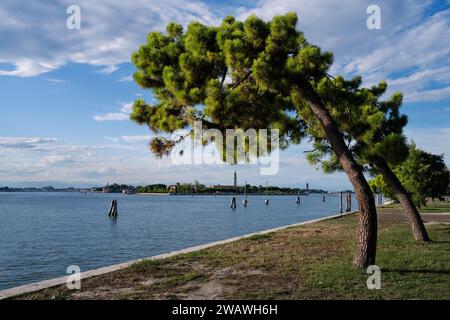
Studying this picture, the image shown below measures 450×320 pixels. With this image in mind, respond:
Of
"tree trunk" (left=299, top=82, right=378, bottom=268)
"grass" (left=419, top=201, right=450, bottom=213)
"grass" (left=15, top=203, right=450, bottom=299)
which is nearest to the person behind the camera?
"grass" (left=15, top=203, right=450, bottom=299)

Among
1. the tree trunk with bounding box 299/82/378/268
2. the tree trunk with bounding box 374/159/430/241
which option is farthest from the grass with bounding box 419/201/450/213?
the tree trunk with bounding box 299/82/378/268

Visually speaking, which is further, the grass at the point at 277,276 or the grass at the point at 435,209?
the grass at the point at 435,209

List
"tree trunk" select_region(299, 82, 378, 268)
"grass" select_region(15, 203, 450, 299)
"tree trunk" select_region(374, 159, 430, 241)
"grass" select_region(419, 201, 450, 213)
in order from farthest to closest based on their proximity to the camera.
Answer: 1. "grass" select_region(419, 201, 450, 213)
2. "tree trunk" select_region(374, 159, 430, 241)
3. "tree trunk" select_region(299, 82, 378, 268)
4. "grass" select_region(15, 203, 450, 299)

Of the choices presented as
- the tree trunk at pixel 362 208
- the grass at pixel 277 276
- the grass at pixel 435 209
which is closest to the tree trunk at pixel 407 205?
the grass at pixel 277 276

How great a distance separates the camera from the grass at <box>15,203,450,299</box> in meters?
7.39

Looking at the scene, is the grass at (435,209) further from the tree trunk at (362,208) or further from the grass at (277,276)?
the tree trunk at (362,208)

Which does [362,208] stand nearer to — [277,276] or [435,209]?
[277,276]

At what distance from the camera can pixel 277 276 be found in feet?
29.3

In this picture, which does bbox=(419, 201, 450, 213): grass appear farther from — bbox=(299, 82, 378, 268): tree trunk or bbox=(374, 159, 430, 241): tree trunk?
bbox=(299, 82, 378, 268): tree trunk

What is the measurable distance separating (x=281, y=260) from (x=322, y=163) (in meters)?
5.84

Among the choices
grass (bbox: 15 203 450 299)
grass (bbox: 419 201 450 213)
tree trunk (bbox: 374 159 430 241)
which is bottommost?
grass (bbox: 419 201 450 213)

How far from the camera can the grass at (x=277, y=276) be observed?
24.2 feet

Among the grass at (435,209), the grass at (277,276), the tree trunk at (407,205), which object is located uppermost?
the tree trunk at (407,205)

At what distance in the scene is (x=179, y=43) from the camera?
11.4 meters
